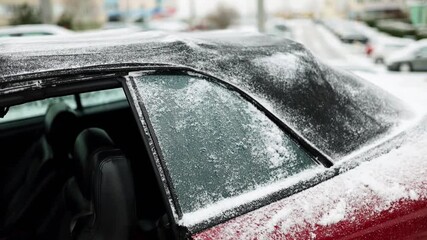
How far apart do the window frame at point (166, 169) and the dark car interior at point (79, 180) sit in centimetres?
18

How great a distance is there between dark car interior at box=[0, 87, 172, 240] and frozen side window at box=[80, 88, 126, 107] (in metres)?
0.07

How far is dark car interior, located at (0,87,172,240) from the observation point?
1.70 metres

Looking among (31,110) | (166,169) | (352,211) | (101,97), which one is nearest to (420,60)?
(101,97)

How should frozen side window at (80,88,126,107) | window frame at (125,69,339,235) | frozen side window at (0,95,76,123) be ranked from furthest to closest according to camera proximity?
frozen side window at (80,88,126,107) < frozen side window at (0,95,76,123) < window frame at (125,69,339,235)

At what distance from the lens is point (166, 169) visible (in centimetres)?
143

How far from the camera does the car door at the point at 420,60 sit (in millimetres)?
19016

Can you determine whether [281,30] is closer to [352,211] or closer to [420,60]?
[420,60]

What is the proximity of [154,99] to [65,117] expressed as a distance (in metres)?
1.28

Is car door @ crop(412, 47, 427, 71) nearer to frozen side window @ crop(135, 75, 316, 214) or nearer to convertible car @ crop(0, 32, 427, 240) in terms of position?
convertible car @ crop(0, 32, 427, 240)

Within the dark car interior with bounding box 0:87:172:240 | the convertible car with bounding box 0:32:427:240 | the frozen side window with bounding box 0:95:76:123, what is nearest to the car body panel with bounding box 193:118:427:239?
the convertible car with bounding box 0:32:427:240

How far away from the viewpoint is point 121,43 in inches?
71.2

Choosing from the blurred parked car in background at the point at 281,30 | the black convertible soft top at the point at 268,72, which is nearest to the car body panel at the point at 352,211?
the black convertible soft top at the point at 268,72

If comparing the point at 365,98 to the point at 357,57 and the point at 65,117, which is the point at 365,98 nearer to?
the point at 65,117

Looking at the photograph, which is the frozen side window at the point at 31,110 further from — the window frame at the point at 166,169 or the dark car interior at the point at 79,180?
Result: the window frame at the point at 166,169
